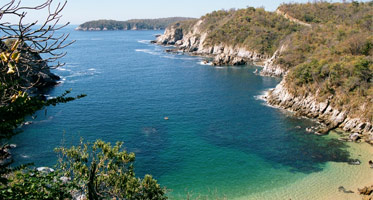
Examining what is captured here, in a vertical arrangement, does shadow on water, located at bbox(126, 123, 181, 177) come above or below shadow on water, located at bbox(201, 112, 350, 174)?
below

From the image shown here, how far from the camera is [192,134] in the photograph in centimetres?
5456

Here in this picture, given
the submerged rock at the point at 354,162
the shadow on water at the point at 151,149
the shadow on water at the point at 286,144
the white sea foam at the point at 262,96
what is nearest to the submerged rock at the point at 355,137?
the shadow on water at the point at 286,144

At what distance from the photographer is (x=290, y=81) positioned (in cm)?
7181

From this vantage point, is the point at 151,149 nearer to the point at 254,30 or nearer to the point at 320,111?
the point at 320,111

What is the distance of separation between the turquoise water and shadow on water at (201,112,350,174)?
14 centimetres

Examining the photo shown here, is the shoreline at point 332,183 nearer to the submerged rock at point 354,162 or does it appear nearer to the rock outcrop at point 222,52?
the submerged rock at point 354,162

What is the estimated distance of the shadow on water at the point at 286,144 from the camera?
148 ft

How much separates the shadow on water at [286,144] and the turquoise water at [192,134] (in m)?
0.14

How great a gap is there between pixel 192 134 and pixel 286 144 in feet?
52.9

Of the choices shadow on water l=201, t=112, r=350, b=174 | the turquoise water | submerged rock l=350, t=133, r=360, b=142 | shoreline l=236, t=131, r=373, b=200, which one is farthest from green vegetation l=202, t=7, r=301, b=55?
shoreline l=236, t=131, r=373, b=200

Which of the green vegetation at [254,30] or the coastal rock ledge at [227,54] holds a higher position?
the green vegetation at [254,30]

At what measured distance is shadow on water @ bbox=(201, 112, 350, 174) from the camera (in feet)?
Answer: 148

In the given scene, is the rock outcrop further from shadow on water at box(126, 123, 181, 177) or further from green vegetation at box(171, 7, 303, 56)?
shadow on water at box(126, 123, 181, 177)

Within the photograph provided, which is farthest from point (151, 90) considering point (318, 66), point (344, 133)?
point (344, 133)
